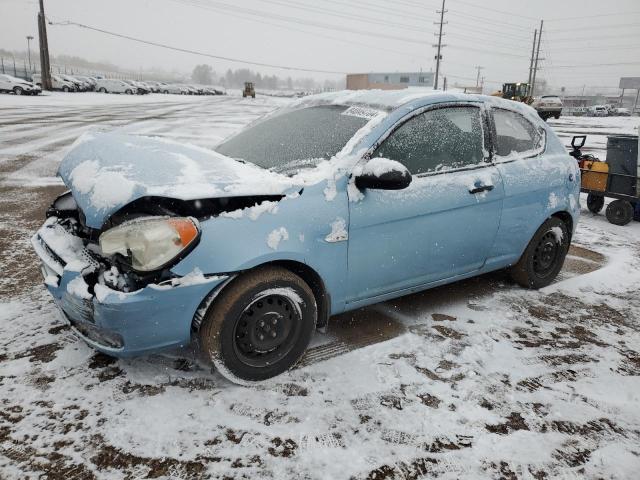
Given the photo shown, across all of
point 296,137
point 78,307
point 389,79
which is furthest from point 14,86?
point 389,79

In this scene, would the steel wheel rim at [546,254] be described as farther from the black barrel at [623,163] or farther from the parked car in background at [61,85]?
the parked car in background at [61,85]

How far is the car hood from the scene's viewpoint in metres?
2.31

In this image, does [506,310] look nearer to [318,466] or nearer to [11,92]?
[318,466]

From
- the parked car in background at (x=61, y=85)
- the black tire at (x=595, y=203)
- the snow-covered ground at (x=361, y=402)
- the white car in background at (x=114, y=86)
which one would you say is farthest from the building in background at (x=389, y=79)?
the snow-covered ground at (x=361, y=402)

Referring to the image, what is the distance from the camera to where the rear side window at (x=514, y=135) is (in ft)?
11.8

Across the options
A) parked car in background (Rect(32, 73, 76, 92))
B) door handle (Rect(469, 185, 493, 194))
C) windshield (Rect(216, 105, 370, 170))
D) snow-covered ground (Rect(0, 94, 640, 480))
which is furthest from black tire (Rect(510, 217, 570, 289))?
parked car in background (Rect(32, 73, 76, 92))

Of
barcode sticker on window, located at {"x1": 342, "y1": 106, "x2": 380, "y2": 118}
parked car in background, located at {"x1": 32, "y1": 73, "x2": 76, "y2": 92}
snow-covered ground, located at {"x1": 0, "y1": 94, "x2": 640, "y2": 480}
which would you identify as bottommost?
snow-covered ground, located at {"x1": 0, "y1": 94, "x2": 640, "y2": 480}

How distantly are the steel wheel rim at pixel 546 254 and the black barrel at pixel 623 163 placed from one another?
3.24 meters

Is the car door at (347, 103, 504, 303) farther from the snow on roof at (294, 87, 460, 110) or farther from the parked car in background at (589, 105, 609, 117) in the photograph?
the parked car in background at (589, 105, 609, 117)

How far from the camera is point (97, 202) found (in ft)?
7.81

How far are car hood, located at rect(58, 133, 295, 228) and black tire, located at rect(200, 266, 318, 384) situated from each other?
47 centimetres

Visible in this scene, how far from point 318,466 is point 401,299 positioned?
6.37ft

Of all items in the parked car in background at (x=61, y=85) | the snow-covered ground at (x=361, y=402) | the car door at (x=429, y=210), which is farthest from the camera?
the parked car in background at (x=61, y=85)

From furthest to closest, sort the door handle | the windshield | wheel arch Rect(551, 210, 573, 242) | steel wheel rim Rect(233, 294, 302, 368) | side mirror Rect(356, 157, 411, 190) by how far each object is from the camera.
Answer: wheel arch Rect(551, 210, 573, 242)
the door handle
the windshield
side mirror Rect(356, 157, 411, 190)
steel wheel rim Rect(233, 294, 302, 368)
